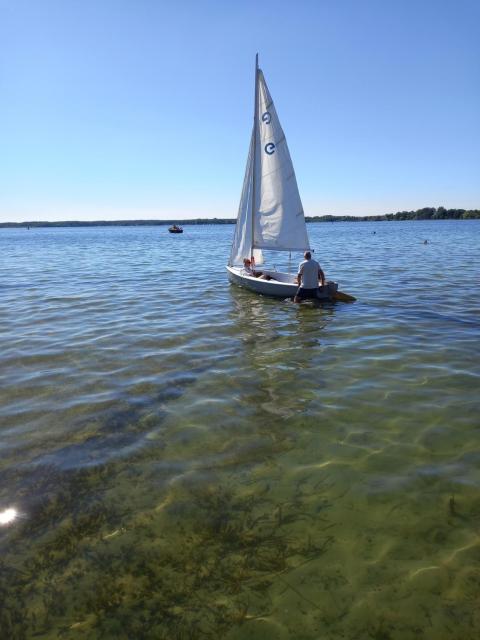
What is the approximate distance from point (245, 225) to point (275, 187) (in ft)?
8.77

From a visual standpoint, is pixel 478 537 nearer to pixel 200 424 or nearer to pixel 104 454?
pixel 200 424

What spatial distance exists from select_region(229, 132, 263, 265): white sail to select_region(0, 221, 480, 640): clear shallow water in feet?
32.7

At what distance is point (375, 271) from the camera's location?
90.5ft

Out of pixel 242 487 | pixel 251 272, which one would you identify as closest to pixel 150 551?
pixel 242 487

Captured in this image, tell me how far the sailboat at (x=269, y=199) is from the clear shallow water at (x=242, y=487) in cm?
778

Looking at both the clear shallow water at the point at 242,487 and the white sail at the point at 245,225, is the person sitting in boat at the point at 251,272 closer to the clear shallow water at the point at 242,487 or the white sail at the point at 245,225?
the white sail at the point at 245,225

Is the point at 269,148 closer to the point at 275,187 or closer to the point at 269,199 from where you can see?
the point at 275,187

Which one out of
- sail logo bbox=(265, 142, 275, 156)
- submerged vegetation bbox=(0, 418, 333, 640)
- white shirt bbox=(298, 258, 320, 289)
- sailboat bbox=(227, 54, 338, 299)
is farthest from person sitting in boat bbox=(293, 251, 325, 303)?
submerged vegetation bbox=(0, 418, 333, 640)

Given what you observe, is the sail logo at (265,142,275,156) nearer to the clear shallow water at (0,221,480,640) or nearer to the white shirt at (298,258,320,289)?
the white shirt at (298,258,320,289)

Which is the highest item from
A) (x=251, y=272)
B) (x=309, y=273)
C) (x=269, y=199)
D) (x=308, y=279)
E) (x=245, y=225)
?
(x=269, y=199)

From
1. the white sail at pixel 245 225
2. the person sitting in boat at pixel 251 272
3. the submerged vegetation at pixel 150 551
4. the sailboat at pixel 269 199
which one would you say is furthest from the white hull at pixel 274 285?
the submerged vegetation at pixel 150 551

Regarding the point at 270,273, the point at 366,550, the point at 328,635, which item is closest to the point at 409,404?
the point at 366,550

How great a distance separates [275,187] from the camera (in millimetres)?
18984

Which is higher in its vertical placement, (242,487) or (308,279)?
(308,279)
